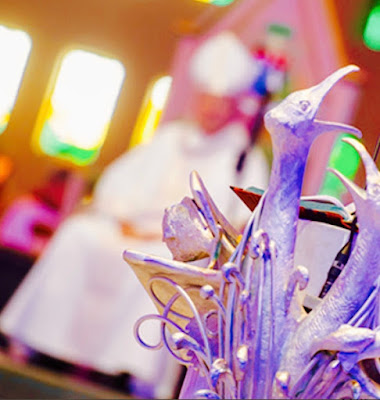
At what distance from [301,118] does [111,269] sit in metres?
2.44

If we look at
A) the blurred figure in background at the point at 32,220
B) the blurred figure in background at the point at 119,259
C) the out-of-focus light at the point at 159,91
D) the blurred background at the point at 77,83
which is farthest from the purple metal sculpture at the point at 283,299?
the out-of-focus light at the point at 159,91

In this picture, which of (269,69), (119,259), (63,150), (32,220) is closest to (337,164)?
(269,69)

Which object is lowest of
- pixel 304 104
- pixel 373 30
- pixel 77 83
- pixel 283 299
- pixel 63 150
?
pixel 283 299

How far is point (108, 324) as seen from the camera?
283 centimetres

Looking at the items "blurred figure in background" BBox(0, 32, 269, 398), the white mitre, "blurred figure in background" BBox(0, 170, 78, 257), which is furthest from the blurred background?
"blurred figure in background" BBox(0, 32, 269, 398)

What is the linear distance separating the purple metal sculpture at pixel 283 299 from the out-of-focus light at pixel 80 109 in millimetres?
3778

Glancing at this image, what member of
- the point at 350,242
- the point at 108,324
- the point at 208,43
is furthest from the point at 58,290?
the point at 350,242

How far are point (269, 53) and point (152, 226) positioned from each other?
93 cm

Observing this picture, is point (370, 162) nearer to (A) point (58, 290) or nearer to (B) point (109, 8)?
(A) point (58, 290)

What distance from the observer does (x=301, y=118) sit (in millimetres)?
495

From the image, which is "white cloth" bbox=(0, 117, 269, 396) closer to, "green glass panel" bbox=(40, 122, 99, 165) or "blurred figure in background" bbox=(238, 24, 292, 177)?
"blurred figure in background" bbox=(238, 24, 292, 177)

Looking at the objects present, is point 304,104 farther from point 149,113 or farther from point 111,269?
point 149,113

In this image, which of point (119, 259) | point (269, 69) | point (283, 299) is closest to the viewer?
point (283, 299)

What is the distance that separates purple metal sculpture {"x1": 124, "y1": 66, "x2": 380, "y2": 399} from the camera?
48cm
